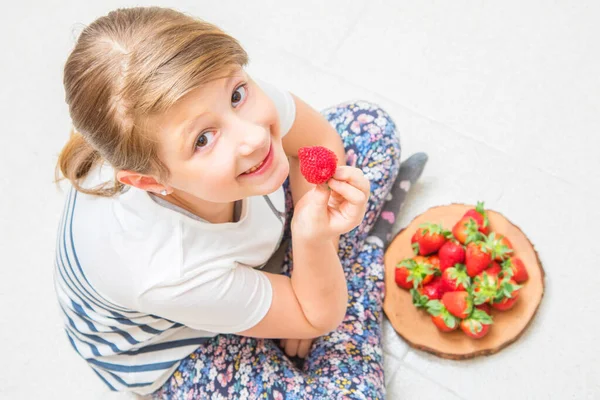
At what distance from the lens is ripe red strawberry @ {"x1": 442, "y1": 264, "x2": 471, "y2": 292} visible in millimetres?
1213

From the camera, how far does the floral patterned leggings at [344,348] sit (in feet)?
3.59

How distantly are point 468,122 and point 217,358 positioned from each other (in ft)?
2.56

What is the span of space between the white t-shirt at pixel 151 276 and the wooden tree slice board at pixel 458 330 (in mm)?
332

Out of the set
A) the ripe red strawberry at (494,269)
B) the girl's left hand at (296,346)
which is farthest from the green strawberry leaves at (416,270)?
the girl's left hand at (296,346)

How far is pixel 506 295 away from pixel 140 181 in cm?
71

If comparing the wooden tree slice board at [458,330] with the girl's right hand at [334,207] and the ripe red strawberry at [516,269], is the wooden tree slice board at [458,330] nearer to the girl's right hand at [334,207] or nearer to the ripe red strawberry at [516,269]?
the ripe red strawberry at [516,269]

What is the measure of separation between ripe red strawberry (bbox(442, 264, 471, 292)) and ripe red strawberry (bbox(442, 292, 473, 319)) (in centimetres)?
2

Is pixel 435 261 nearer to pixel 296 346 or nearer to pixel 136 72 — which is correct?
pixel 296 346

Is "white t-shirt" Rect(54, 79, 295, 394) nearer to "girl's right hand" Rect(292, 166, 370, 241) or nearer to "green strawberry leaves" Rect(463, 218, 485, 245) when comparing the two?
"girl's right hand" Rect(292, 166, 370, 241)

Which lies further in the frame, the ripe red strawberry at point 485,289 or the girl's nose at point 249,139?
the ripe red strawberry at point 485,289

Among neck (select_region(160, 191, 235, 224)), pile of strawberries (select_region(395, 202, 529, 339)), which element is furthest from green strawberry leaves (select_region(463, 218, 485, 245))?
neck (select_region(160, 191, 235, 224))

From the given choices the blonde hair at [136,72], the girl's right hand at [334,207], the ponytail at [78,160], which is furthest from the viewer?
the ponytail at [78,160]

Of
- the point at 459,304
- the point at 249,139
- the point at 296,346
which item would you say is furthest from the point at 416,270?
the point at 249,139

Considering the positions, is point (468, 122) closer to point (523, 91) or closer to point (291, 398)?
point (523, 91)
